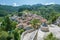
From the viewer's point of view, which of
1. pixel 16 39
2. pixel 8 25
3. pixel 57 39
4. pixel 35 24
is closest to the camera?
pixel 57 39

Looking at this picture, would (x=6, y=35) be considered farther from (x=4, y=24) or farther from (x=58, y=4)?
(x=58, y=4)

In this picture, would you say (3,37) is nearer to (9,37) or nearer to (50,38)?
(9,37)

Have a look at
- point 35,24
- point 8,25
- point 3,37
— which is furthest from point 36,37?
point 8,25

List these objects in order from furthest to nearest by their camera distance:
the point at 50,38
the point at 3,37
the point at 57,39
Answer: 1. the point at 3,37
2. the point at 57,39
3. the point at 50,38

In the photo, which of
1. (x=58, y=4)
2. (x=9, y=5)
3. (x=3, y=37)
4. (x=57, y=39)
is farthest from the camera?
(x=9, y=5)

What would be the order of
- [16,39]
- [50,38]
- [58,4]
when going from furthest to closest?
[58,4], [16,39], [50,38]

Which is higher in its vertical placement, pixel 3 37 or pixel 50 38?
pixel 50 38

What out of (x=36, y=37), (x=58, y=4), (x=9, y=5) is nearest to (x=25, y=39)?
(x=36, y=37)

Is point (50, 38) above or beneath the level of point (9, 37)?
above

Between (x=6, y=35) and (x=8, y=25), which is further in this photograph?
(x=8, y=25)
